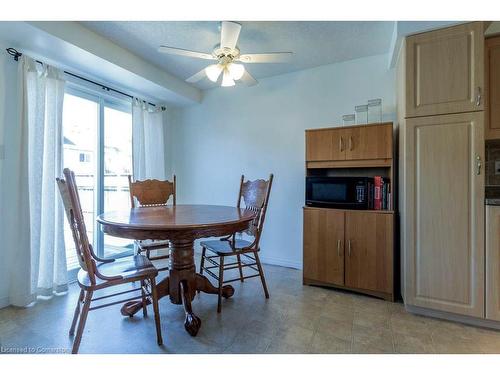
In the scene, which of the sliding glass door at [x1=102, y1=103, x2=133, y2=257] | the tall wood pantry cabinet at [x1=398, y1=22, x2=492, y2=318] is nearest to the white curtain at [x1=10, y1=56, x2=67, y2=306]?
the sliding glass door at [x1=102, y1=103, x2=133, y2=257]

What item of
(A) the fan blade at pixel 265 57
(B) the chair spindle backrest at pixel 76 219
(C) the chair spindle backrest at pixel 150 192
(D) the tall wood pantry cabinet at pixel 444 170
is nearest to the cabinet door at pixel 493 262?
(D) the tall wood pantry cabinet at pixel 444 170

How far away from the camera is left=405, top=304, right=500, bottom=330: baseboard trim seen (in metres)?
1.77

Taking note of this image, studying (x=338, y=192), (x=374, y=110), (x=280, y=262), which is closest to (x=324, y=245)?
(x=338, y=192)

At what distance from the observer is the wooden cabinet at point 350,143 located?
7.45ft

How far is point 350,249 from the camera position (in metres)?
2.32

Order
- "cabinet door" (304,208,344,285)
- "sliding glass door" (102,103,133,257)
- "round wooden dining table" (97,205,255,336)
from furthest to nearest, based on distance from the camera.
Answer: "sliding glass door" (102,103,133,257)
"cabinet door" (304,208,344,285)
"round wooden dining table" (97,205,255,336)

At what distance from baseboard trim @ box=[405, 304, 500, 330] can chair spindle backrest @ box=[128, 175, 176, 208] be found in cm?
242

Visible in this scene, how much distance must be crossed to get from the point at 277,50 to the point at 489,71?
170cm

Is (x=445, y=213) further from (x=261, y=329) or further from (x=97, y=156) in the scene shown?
(x=97, y=156)

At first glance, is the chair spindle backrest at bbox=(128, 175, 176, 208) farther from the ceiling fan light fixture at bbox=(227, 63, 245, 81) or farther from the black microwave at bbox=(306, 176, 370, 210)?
the black microwave at bbox=(306, 176, 370, 210)

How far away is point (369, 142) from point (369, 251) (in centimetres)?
97

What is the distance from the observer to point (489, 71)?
5.97 ft
